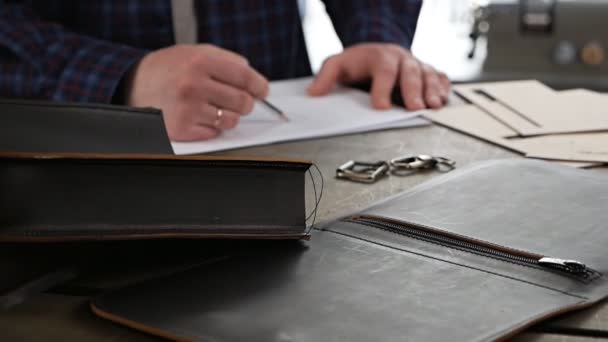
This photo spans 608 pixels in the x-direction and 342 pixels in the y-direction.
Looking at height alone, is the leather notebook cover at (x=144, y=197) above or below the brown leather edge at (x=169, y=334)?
above

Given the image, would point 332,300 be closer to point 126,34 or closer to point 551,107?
point 551,107

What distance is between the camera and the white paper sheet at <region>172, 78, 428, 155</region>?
1087 mm

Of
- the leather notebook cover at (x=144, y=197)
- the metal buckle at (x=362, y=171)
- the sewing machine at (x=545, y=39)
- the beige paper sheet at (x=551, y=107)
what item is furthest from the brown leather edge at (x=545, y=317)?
the sewing machine at (x=545, y=39)

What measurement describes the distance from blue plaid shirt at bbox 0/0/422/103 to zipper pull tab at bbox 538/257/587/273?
0.82 m

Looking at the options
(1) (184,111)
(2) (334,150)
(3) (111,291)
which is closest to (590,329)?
(3) (111,291)

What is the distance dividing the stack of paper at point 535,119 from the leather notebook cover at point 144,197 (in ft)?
1.62

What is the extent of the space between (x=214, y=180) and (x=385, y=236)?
0.16 meters

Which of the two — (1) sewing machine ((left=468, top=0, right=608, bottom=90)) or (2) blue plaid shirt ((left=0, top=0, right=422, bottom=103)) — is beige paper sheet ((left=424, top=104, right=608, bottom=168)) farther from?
(1) sewing machine ((left=468, top=0, right=608, bottom=90))

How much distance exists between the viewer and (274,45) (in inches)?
64.6

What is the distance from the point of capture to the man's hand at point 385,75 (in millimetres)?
1257

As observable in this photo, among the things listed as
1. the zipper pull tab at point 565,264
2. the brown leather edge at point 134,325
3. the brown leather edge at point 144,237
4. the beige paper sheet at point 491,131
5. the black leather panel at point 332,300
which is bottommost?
the beige paper sheet at point 491,131

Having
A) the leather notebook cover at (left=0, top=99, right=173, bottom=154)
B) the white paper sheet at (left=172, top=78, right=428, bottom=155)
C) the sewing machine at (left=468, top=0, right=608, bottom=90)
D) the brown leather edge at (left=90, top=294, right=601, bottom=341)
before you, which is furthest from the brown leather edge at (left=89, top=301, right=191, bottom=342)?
the sewing machine at (left=468, top=0, right=608, bottom=90)

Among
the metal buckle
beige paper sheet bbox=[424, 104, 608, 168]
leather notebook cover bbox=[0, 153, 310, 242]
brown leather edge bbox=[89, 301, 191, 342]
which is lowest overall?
the metal buckle

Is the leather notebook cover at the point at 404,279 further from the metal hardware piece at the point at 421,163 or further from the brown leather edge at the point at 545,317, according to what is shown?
the metal hardware piece at the point at 421,163
